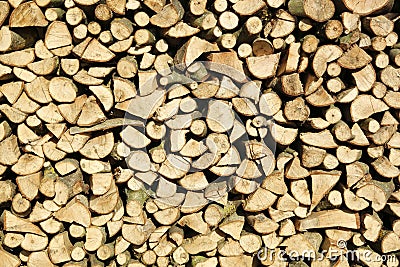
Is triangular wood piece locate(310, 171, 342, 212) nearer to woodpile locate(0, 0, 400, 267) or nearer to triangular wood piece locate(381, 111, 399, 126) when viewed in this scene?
woodpile locate(0, 0, 400, 267)

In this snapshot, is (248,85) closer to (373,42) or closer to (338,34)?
(338,34)

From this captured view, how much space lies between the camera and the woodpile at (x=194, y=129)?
2213 mm

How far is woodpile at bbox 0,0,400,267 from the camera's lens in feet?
7.26

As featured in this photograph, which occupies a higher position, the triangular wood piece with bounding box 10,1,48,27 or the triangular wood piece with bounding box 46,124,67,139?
the triangular wood piece with bounding box 10,1,48,27

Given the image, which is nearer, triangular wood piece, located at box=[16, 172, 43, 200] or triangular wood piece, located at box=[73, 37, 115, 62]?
triangular wood piece, located at box=[73, 37, 115, 62]

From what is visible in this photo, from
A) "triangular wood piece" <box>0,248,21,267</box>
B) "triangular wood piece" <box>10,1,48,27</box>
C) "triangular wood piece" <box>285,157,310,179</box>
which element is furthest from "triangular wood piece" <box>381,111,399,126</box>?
"triangular wood piece" <box>0,248,21,267</box>

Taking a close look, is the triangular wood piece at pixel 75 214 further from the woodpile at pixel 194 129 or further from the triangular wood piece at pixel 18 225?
the triangular wood piece at pixel 18 225

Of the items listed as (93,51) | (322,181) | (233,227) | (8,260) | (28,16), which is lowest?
(8,260)

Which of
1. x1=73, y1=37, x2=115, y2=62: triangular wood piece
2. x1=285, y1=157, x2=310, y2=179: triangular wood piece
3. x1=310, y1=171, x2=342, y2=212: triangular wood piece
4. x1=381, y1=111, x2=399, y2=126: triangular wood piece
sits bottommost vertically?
x1=310, y1=171, x2=342, y2=212: triangular wood piece

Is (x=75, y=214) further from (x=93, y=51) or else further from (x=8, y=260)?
(x=93, y=51)

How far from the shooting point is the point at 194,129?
2232 millimetres

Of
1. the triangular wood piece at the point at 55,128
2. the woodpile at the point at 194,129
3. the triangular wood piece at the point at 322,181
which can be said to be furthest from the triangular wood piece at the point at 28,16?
the triangular wood piece at the point at 322,181

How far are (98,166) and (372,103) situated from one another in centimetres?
122

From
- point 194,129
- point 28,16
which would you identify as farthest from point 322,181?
point 28,16
